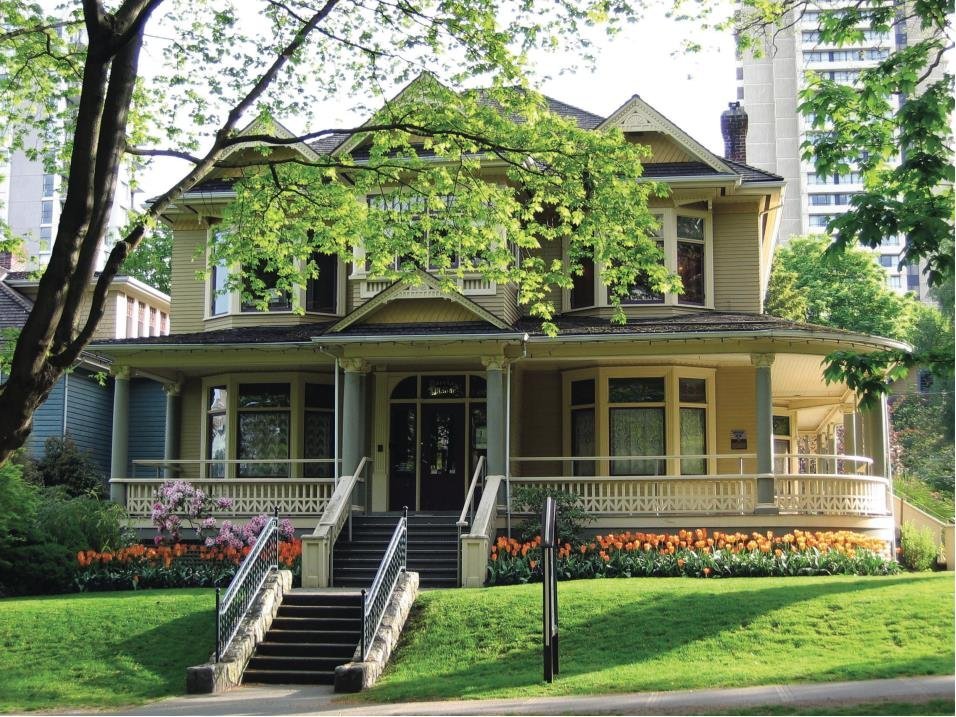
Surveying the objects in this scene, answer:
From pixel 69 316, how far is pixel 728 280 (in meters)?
15.2

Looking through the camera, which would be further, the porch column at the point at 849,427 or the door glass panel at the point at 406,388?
the porch column at the point at 849,427

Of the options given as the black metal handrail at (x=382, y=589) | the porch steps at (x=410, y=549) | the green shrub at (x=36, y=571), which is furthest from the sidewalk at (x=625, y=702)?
the green shrub at (x=36, y=571)

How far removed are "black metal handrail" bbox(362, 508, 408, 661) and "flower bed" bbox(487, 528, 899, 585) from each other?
183 centimetres

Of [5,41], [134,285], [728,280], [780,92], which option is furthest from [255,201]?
[780,92]

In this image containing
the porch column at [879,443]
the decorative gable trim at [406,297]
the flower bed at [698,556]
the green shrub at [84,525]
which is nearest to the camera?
the flower bed at [698,556]

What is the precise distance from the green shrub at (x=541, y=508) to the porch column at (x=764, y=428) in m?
3.10

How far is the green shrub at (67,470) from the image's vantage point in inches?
1108

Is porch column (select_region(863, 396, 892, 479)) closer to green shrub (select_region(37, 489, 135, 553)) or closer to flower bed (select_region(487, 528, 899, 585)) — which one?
flower bed (select_region(487, 528, 899, 585))

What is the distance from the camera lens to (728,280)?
24.0 meters

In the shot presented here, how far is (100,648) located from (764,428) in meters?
11.8

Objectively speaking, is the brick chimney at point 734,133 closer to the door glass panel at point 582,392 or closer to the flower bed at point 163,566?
the door glass panel at point 582,392

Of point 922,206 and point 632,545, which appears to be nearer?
point 922,206

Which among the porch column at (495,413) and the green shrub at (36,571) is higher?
the porch column at (495,413)

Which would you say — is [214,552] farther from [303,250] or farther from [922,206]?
[922,206]
